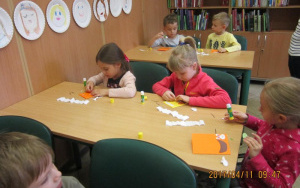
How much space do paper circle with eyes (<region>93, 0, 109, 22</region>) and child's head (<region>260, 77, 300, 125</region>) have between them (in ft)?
6.57

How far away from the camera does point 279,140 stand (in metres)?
1.16

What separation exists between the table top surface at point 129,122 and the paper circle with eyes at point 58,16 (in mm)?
615

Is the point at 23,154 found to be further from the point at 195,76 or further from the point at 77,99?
the point at 195,76

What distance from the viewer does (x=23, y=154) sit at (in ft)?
2.61

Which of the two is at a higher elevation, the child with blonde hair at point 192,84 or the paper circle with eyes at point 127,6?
the paper circle with eyes at point 127,6

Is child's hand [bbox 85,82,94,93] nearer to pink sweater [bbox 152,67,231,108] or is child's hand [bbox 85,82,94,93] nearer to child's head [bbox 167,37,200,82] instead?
pink sweater [bbox 152,67,231,108]

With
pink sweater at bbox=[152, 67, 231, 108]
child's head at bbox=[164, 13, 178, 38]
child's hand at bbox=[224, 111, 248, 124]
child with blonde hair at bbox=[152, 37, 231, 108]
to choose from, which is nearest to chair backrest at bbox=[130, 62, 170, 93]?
pink sweater at bbox=[152, 67, 231, 108]

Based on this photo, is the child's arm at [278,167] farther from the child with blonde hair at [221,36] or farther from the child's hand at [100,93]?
the child with blonde hair at [221,36]

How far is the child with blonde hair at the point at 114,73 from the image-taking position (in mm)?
1868

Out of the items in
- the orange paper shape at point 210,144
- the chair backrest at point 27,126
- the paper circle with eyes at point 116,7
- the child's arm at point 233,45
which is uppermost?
the paper circle with eyes at point 116,7

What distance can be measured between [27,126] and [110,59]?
85 centimetres

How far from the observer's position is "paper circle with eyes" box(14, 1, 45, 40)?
178 cm

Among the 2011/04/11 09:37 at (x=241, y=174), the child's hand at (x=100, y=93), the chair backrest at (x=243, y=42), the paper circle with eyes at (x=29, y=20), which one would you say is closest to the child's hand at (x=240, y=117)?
the 2011/04/11 09:37 at (x=241, y=174)

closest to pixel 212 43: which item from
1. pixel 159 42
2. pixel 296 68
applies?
pixel 159 42
